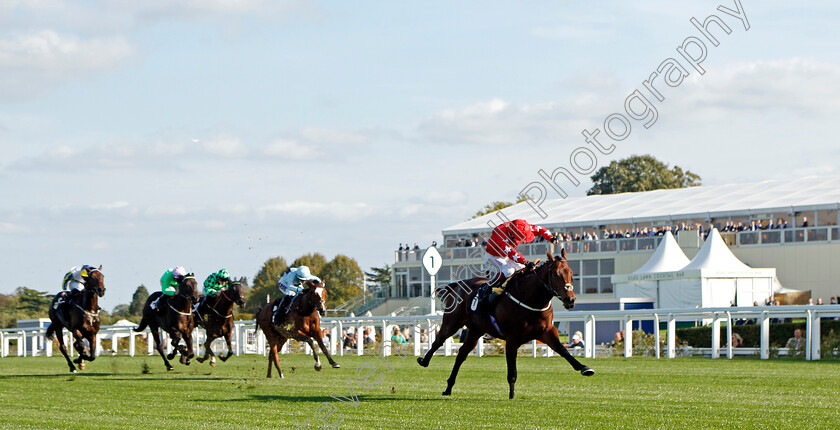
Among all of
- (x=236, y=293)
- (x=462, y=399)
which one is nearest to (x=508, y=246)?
(x=462, y=399)

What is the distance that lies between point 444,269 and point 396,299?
3.02 metres

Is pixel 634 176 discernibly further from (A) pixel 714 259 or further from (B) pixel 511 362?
(B) pixel 511 362

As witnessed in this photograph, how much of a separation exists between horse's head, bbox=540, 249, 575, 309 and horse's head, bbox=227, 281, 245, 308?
8.80 m

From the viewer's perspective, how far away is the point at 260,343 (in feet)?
92.5

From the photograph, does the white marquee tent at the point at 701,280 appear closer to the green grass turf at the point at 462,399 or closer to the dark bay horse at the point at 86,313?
the green grass turf at the point at 462,399

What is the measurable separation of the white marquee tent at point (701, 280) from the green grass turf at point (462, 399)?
15834 millimetres

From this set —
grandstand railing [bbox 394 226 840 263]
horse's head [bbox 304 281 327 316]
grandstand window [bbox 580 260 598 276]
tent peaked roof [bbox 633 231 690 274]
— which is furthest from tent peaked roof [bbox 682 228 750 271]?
horse's head [bbox 304 281 327 316]

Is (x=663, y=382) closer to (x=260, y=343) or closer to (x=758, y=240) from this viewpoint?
(x=260, y=343)

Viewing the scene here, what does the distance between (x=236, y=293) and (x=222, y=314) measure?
0.55m

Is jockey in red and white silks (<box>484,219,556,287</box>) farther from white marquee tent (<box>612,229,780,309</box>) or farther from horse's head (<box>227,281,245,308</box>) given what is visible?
white marquee tent (<box>612,229,780,309</box>)

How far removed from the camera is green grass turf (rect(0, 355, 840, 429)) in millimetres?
8969

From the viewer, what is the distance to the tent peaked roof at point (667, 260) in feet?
114

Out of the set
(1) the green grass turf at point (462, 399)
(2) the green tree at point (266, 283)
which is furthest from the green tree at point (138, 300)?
(1) the green grass turf at point (462, 399)

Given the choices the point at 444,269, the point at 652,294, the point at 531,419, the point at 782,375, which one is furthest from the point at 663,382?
the point at 444,269
